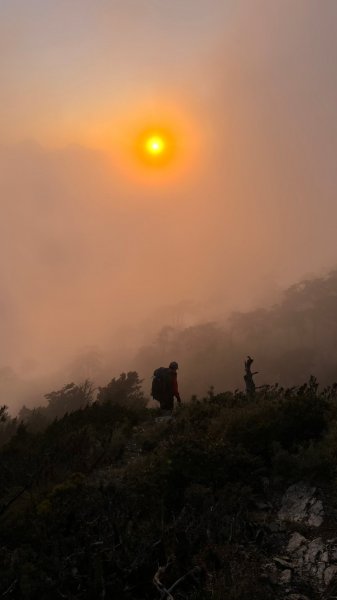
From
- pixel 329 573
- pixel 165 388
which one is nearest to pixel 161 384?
pixel 165 388

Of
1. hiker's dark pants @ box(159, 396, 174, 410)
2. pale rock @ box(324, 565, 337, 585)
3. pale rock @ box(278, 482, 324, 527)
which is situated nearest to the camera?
pale rock @ box(324, 565, 337, 585)

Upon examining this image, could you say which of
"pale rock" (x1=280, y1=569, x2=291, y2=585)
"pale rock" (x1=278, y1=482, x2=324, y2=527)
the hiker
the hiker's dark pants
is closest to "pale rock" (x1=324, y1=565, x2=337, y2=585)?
"pale rock" (x1=280, y1=569, x2=291, y2=585)

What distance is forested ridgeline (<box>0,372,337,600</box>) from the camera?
3.94 m

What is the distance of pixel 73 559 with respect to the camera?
4.21 m

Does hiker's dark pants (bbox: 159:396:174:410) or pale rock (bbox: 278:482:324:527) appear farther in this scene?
hiker's dark pants (bbox: 159:396:174:410)

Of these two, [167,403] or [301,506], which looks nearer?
[301,506]

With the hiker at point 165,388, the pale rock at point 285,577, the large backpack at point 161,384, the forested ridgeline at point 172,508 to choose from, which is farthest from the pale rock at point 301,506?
the large backpack at point 161,384

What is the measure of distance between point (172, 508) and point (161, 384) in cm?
747

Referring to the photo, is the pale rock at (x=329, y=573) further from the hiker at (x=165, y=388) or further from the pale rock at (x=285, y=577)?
the hiker at (x=165, y=388)

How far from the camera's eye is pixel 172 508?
538 cm

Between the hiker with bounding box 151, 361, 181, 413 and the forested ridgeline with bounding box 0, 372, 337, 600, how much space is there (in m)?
3.62

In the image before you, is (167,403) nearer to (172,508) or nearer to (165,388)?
(165,388)

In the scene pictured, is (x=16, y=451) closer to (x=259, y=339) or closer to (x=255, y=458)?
(x=255, y=458)

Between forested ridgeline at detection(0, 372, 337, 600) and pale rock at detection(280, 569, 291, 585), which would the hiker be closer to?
forested ridgeline at detection(0, 372, 337, 600)
